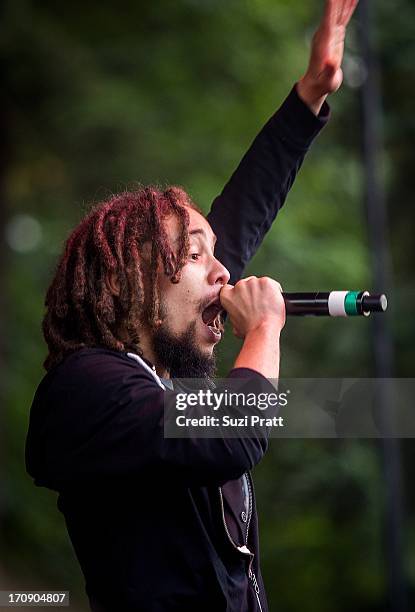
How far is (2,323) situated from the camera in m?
6.16

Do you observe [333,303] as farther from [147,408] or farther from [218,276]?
[147,408]

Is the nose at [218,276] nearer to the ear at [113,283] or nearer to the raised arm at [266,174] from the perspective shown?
the ear at [113,283]

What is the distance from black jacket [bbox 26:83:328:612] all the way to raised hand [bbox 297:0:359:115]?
0.71 meters

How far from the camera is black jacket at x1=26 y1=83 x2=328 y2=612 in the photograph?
134 cm

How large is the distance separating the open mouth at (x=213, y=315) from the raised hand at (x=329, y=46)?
0.54m

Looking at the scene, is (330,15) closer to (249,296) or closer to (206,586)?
(249,296)

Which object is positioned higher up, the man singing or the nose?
the nose

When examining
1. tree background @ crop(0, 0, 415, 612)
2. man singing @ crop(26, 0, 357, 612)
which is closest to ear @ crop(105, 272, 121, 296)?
man singing @ crop(26, 0, 357, 612)

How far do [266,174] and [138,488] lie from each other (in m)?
0.78

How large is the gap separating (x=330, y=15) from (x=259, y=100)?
430 cm

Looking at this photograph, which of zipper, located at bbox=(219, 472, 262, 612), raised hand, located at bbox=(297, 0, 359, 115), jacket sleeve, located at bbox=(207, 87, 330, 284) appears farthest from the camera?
jacket sleeve, located at bbox=(207, 87, 330, 284)

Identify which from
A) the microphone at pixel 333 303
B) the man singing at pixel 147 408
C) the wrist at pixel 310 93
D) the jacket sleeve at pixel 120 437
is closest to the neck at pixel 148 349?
the man singing at pixel 147 408

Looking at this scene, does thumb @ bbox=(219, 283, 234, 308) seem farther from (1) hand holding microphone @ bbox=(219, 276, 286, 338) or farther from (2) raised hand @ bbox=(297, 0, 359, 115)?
(2) raised hand @ bbox=(297, 0, 359, 115)

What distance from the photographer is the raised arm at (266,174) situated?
189 centimetres
